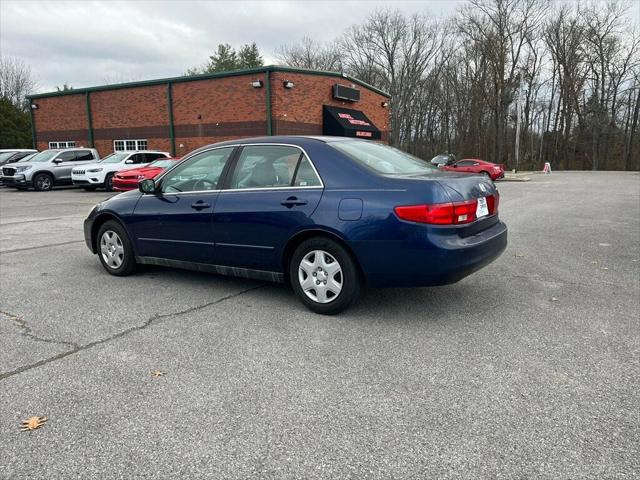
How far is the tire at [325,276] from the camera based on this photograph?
4180mm

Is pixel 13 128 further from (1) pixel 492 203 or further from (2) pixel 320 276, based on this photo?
(1) pixel 492 203

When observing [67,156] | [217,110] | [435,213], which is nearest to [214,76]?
[217,110]

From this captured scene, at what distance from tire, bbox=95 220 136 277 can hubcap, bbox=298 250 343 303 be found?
7.96 feet

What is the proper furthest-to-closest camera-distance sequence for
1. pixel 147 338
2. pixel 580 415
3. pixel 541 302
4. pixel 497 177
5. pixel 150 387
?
pixel 497 177, pixel 541 302, pixel 147 338, pixel 150 387, pixel 580 415

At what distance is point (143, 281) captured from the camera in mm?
5660

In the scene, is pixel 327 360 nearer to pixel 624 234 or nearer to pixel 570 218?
pixel 624 234

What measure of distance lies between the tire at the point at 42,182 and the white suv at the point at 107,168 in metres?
1.72

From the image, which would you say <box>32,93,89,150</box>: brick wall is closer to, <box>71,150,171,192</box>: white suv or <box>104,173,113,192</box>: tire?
<box>71,150,171,192</box>: white suv

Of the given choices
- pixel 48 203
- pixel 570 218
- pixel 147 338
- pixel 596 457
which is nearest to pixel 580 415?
pixel 596 457

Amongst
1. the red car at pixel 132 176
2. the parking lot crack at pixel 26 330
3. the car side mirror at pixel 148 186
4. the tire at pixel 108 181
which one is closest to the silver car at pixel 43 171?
the tire at pixel 108 181

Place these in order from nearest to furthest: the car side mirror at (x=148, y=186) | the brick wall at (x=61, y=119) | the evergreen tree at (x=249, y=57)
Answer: the car side mirror at (x=148, y=186)
the brick wall at (x=61, y=119)
the evergreen tree at (x=249, y=57)

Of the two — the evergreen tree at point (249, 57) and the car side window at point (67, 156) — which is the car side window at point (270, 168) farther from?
the evergreen tree at point (249, 57)

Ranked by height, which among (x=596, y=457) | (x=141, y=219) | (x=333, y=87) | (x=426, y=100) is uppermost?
(x=426, y=100)

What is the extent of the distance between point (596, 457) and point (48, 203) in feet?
54.5
